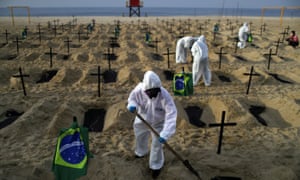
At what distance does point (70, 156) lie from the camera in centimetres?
345

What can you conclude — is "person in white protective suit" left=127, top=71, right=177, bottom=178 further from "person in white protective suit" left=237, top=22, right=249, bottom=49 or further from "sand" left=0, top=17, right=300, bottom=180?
"person in white protective suit" left=237, top=22, right=249, bottom=49

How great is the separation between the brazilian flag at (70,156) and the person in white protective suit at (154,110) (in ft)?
2.90

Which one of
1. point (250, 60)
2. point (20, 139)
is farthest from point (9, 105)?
point (250, 60)

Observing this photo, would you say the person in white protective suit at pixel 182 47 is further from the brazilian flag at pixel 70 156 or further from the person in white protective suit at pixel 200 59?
the brazilian flag at pixel 70 156

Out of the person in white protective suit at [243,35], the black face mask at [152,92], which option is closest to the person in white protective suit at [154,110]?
the black face mask at [152,92]

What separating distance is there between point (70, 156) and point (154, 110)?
138cm

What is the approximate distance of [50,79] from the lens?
384 inches

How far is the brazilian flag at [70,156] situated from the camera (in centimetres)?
342

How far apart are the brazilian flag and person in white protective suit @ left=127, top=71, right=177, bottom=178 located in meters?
0.88

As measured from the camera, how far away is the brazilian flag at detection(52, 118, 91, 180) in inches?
134

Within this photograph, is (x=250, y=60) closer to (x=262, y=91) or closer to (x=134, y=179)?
(x=262, y=91)

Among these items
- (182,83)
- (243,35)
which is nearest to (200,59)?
(182,83)

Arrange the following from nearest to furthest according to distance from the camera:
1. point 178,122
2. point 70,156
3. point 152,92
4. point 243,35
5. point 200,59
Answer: point 70,156
point 152,92
point 178,122
point 200,59
point 243,35

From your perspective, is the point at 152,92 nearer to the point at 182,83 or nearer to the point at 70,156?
the point at 70,156
